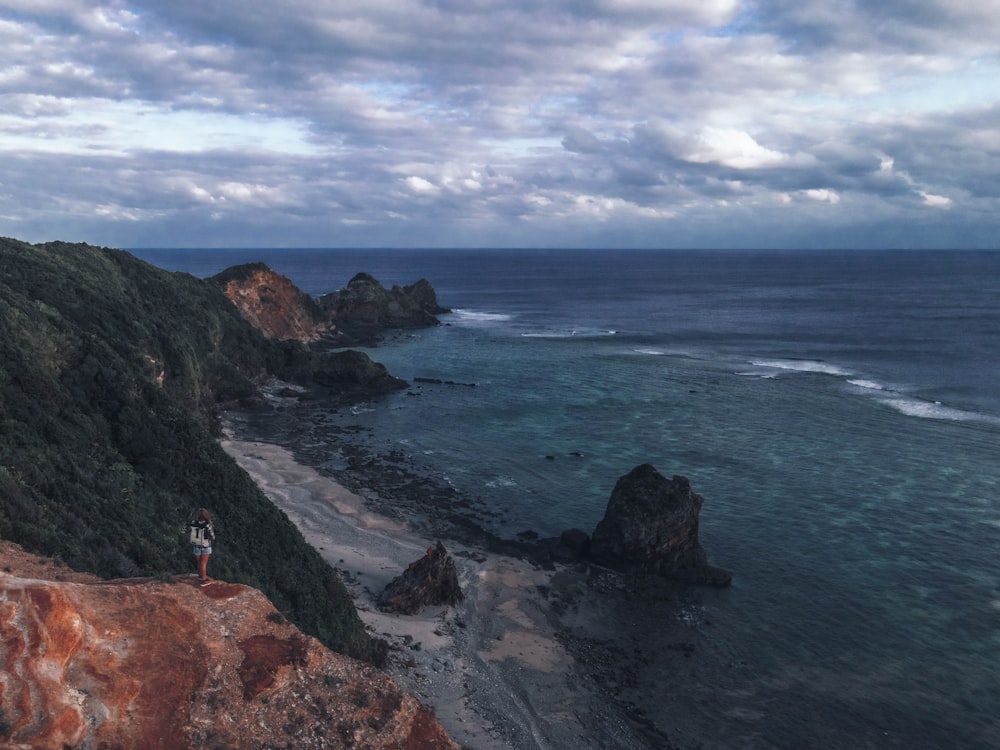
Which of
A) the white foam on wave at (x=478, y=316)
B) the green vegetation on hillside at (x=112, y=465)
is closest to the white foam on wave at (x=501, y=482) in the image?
the green vegetation on hillside at (x=112, y=465)

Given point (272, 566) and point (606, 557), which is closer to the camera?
point (272, 566)

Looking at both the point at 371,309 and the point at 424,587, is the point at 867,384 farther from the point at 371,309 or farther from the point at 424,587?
the point at 371,309

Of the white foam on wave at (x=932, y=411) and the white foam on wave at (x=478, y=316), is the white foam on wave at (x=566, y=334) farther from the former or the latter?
the white foam on wave at (x=932, y=411)

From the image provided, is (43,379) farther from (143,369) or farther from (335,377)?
(335,377)

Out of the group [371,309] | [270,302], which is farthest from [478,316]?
[270,302]

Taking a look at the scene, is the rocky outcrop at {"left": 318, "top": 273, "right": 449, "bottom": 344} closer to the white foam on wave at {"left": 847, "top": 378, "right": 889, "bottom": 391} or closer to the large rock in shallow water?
the white foam on wave at {"left": 847, "top": 378, "right": 889, "bottom": 391}

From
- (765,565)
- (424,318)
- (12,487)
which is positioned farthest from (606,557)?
(424,318)
